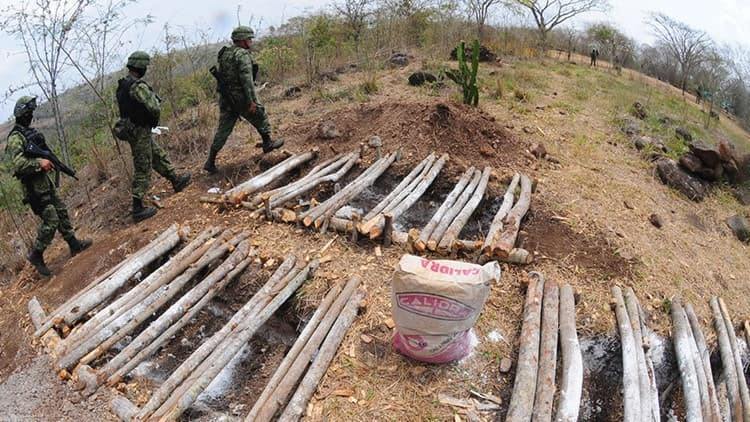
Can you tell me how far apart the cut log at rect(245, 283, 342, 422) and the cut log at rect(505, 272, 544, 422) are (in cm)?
140

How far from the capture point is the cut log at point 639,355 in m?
2.65

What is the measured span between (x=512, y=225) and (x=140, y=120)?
3.93 m

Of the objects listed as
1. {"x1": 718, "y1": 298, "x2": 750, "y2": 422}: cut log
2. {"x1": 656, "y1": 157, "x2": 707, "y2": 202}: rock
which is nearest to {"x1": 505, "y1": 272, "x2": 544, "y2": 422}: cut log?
{"x1": 718, "y1": 298, "x2": 750, "y2": 422}: cut log

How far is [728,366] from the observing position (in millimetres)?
3164

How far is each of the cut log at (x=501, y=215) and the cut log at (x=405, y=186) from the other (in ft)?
3.21

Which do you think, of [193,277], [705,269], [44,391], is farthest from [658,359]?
[44,391]

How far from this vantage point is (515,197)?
192 inches

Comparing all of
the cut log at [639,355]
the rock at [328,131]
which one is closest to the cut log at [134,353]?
the cut log at [639,355]

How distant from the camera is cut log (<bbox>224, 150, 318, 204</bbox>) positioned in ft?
15.1

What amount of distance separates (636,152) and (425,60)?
5.51 meters

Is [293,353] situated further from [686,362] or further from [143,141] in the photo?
[143,141]

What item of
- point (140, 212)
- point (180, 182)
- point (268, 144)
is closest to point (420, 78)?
point (268, 144)

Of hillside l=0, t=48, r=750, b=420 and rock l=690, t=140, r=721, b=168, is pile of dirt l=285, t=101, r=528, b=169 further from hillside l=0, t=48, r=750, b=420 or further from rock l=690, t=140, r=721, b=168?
rock l=690, t=140, r=721, b=168

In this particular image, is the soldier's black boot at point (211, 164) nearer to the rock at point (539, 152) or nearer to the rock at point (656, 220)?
the rock at point (539, 152)
